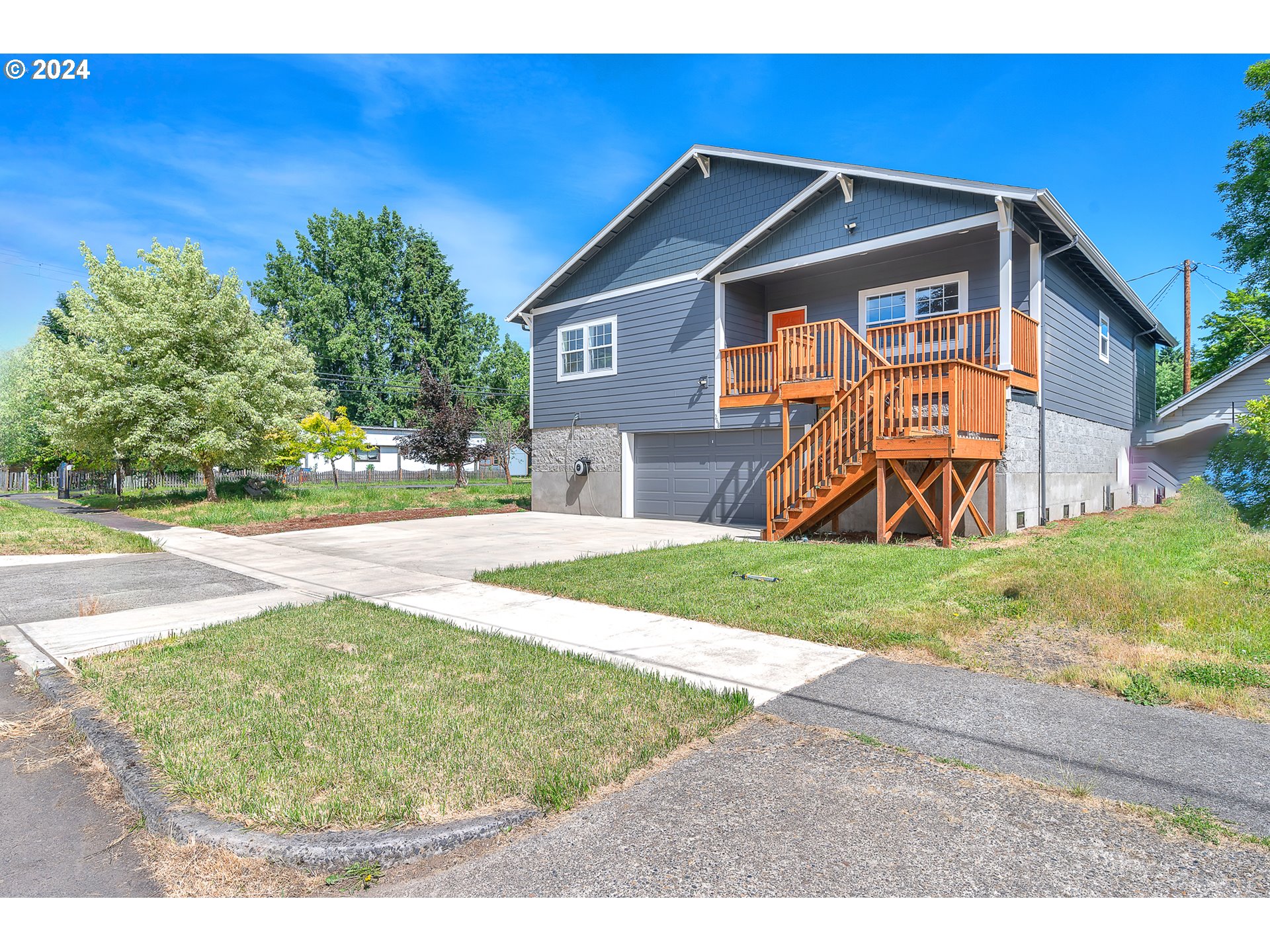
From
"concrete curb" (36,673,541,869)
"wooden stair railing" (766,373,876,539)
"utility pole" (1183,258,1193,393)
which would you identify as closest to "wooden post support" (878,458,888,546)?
"wooden stair railing" (766,373,876,539)

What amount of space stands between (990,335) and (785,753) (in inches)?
384

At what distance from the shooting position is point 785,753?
3209 millimetres

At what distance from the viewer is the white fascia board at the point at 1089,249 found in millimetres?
10070

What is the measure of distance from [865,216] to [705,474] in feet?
20.0

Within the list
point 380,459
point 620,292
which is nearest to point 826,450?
point 620,292

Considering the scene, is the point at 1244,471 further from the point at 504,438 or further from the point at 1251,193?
the point at 504,438

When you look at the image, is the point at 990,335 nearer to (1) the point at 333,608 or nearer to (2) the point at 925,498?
(2) the point at 925,498

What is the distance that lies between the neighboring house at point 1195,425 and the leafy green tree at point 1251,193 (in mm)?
4446

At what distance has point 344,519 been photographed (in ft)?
51.8

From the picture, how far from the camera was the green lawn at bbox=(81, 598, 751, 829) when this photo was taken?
2.74 m

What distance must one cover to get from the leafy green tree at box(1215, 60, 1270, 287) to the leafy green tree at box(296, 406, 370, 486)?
109 ft

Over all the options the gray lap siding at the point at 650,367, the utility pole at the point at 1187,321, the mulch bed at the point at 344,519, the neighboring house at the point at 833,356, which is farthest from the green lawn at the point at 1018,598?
the utility pole at the point at 1187,321

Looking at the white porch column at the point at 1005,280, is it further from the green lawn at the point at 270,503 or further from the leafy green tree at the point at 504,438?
the leafy green tree at the point at 504,438
